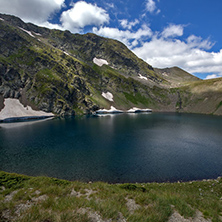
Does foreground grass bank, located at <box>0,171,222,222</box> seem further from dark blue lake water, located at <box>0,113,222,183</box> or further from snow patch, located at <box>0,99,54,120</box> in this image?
snow patch, located at <box>0,99,54,120</box>

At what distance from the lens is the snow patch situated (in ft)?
431

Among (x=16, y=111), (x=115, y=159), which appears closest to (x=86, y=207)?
(x=115, y=159)

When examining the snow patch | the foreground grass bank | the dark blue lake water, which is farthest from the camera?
the snow patch

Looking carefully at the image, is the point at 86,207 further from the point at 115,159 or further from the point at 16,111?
the point at 16,111

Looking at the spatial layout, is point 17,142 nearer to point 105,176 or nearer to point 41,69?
point 105,176

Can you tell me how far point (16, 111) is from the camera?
140 m

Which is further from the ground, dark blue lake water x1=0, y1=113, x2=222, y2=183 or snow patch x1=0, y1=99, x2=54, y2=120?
snow patch x1=0, y1=99, x2=54, y2=120

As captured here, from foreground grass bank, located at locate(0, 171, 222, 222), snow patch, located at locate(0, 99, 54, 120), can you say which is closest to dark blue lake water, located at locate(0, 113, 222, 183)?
foreground grass bank, located at locate(0, 171, 222, 222)

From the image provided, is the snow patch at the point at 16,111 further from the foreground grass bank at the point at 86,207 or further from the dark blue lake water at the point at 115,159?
the foreground grass bank at the point at 86,207

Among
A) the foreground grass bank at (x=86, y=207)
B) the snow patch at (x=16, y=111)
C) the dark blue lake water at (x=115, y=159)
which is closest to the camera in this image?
the foreground grass bank at (x=86, y=207)

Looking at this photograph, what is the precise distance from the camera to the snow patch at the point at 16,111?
131413mm

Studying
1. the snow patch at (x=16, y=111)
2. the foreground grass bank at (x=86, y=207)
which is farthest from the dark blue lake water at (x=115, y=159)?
the snow patch at (x=16, y=111)

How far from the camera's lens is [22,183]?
18.6 metres

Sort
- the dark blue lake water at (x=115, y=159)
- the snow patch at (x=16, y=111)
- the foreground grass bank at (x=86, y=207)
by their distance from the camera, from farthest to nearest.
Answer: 1. the snow patch at (x=16, y=111)
2. the dark blue lake water at (x=115, y=159)
3. the foreground grass bank at (x=86, y=207)
